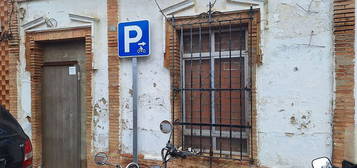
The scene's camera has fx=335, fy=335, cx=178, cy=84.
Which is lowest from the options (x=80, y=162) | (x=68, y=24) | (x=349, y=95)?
(x=80, y=162)

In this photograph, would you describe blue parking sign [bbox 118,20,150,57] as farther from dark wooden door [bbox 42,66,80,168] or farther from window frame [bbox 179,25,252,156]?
dark wooden door [bbox 42,66,80,168]

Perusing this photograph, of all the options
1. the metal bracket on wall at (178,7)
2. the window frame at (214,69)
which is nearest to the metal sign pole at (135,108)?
the window frame at (214,69)

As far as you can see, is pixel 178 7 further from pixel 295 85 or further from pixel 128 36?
pixel 295 85

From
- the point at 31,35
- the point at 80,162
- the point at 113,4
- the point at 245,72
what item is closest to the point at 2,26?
the point at 31,35

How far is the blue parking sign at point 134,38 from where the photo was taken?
521cm

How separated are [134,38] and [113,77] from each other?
812 mm

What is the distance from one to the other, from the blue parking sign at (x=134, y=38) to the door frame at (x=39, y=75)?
81cm

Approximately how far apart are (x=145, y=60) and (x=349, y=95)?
299cm

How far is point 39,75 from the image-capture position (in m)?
6.35

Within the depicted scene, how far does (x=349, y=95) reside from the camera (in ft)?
13.7

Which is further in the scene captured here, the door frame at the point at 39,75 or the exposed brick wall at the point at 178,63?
the door frame at the point at 39,75

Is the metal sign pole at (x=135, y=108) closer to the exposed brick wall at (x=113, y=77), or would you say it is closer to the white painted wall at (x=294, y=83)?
the exposed brick wall at (x=113, y=77)

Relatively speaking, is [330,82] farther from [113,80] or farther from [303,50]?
[113,80]

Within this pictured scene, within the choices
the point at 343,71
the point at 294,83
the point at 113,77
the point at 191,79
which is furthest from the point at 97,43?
the point at 343,71
